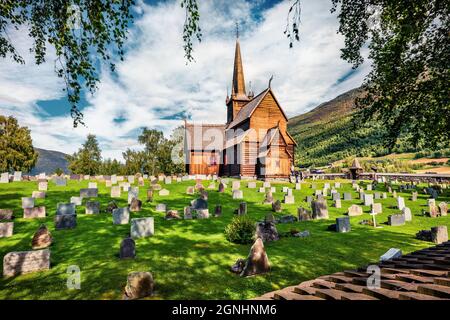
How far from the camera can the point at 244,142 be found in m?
37.7

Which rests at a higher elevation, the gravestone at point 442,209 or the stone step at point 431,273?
the stone step at point 431,273

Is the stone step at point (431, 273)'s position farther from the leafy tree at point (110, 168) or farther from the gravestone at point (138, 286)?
the leafy tree at point (110, 168)

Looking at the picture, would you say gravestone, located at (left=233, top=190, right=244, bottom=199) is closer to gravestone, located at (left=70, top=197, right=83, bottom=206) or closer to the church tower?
gravestone, located at (left=70, top=197, right=83, bottom=206)

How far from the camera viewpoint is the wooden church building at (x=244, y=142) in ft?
117

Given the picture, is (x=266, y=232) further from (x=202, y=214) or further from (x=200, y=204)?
(x=200, y=204)

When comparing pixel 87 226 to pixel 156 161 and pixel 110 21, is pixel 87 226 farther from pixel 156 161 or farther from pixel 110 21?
pixel 156 161

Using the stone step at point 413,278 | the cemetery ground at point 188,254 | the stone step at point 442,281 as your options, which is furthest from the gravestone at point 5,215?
the stone step at point 442,281

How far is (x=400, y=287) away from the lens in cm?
258

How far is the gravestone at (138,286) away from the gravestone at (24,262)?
129 inches

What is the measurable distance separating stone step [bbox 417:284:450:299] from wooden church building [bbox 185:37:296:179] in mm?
33001

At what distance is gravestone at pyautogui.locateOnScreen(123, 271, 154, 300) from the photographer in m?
5.05

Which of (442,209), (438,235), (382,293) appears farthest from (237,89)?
(382,293)

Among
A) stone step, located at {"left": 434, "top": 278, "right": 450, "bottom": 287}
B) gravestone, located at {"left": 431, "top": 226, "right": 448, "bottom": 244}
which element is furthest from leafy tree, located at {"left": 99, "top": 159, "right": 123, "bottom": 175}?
stone step, located at {"left": 434, "top": 278, "right": 450, "bottom": 287}

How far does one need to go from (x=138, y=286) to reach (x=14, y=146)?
56.5 metres
